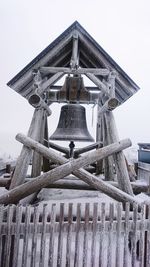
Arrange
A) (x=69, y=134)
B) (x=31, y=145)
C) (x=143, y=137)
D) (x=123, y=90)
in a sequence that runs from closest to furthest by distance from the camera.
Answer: (x=31, y=145)
(x=123, y=90)
(x=69, y=134)
(x=143, y=137)

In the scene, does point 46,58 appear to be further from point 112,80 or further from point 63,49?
point 112,80

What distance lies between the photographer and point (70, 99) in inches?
265

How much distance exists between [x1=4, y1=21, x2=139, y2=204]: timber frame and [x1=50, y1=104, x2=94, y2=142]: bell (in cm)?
32

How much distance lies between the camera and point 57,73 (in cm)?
561

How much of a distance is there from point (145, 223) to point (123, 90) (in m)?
3.27

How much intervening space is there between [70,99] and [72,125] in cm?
72

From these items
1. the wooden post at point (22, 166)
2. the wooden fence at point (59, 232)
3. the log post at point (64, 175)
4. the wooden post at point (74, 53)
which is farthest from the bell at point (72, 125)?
the wooden fence at point (59, 232)

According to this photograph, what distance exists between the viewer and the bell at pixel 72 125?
21.2 feet

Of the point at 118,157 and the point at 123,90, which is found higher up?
the point at 123,90

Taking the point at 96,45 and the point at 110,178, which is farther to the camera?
the point at 110,178

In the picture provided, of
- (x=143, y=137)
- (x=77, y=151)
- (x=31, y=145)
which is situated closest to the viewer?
(x=31, y=145)

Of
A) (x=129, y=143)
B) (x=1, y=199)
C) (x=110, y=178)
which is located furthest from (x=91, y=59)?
(x=1, y=199)

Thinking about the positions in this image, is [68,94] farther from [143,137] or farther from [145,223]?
[143,137]

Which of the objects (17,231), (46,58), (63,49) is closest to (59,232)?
(17,231)
